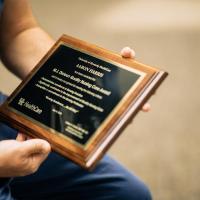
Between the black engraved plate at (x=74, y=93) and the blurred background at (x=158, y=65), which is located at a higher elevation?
the blurred background at (x=158, y=65)

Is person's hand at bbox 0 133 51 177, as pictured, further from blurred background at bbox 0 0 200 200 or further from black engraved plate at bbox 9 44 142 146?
blurred background at bbox 0 0 200 200

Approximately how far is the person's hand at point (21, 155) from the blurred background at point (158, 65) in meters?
0.82

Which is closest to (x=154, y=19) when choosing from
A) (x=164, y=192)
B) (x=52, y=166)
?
(x=164, y=192)

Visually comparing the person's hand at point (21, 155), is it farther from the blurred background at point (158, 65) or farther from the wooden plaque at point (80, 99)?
the blurred background at point (158, 65)

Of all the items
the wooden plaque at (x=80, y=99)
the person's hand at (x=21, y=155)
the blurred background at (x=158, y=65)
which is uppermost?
the blurred background at (x=158, y=65)

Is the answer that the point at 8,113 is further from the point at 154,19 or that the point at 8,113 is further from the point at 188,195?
the point at 154,19

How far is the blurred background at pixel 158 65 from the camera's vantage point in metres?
1.60

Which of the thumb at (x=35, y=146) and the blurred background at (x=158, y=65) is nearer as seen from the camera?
the thumb at (x=35, y=146)

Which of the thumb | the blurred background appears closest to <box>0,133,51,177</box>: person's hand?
the thumb

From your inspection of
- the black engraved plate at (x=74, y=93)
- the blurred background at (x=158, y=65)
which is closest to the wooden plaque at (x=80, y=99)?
the black engraved plate at (x=74, y=93)

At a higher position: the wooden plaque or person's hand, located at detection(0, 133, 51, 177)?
the wooden plaque

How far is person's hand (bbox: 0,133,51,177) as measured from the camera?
2.48 ft

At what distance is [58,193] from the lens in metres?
0.97

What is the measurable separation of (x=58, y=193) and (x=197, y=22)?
181 centimetres
